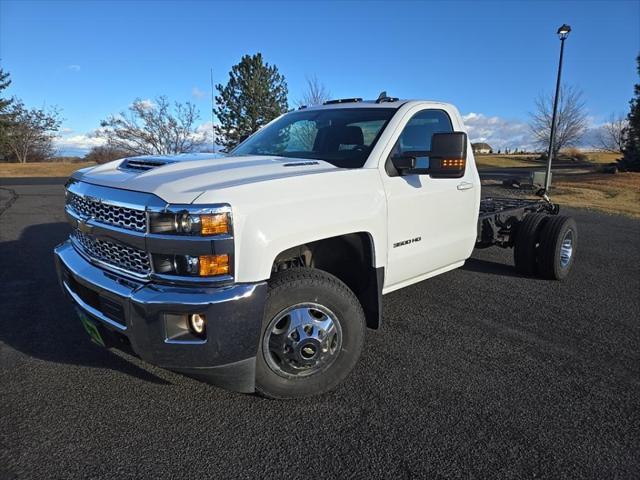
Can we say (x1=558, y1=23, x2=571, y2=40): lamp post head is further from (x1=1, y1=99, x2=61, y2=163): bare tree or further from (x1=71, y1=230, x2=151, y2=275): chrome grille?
(x1=1, y1=99, x2=61, y2=163): bare tree

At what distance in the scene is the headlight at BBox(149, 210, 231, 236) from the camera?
2.33 metres

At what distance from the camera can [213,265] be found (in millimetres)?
2369

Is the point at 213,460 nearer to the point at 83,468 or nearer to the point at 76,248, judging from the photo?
the point at 83,468

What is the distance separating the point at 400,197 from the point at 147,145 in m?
24.0

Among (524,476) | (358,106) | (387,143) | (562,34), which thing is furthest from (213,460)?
(562,34)

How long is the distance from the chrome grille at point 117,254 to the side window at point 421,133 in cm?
194

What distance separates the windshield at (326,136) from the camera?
11.5 feet

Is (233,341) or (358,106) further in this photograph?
(358,106)

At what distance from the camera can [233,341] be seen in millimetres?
2420

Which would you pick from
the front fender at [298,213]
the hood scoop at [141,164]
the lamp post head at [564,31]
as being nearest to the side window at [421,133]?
the front fender at [298,213]

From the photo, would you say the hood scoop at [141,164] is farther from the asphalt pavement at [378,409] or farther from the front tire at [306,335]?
the asphalt pavement at [378,409]

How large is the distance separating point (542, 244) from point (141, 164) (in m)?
4.56

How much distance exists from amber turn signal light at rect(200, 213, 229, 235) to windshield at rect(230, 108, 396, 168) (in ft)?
4.10

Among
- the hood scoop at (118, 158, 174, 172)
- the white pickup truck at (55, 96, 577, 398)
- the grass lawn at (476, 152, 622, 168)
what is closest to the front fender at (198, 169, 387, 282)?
the white pickup truck at (55, 96, 577, 398)
